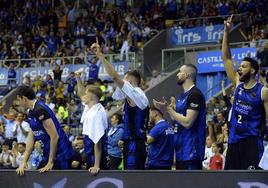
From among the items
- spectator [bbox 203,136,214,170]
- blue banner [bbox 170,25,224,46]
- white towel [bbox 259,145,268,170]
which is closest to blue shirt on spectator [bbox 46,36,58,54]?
blue banner [bbox 170,25,224,46]

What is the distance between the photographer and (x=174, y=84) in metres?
22.4

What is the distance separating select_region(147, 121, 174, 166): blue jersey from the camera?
9.02 m

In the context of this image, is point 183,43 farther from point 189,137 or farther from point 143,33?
point 189,137

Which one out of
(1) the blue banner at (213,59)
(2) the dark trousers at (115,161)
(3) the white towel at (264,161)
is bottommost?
(2) the dark trousers at (115,161)

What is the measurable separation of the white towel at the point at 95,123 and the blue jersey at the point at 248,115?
1.64 meters

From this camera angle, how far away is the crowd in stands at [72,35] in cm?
1880

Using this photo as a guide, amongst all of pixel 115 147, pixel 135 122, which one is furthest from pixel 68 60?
pixel 135 122

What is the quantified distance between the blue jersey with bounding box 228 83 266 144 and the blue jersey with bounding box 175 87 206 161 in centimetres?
38

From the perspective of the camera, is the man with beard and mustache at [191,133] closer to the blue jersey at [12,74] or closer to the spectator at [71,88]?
the spectator at [71,88]

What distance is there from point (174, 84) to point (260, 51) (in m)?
3.74

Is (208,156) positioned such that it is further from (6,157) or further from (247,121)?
(6,157)

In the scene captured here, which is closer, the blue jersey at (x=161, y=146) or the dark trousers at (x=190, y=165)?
the dark trousers at (x=190, y=165)

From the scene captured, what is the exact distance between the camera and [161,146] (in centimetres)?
909

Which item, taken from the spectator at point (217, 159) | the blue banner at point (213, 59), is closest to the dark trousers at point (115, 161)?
the spectator at point (217, 159)
